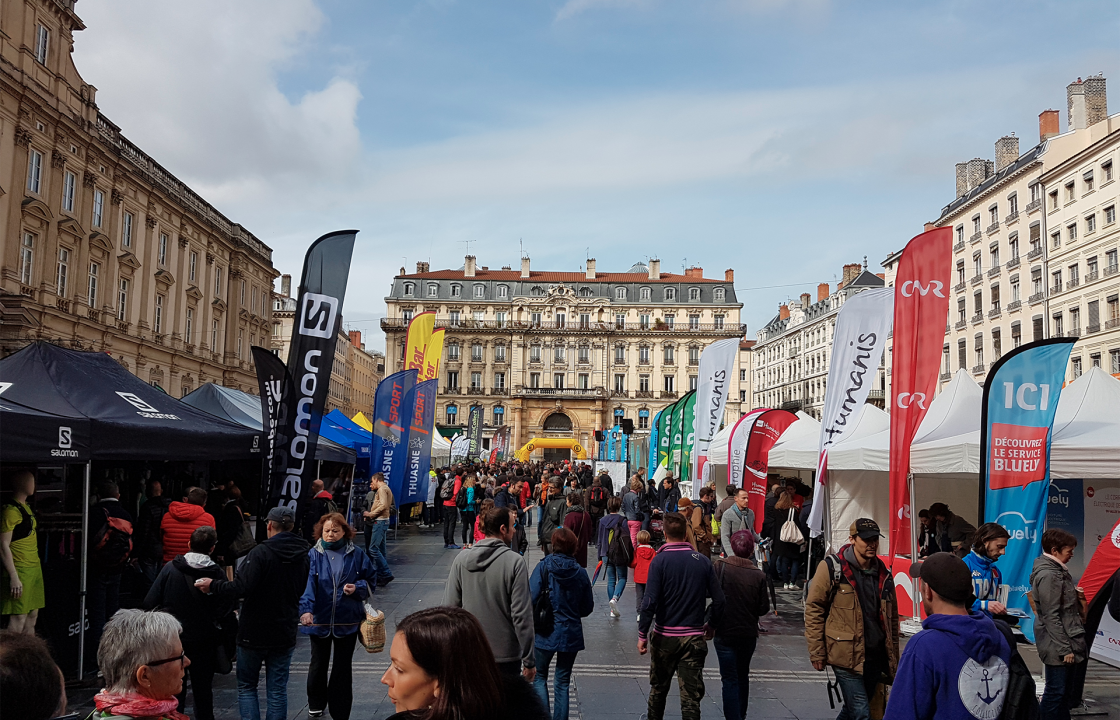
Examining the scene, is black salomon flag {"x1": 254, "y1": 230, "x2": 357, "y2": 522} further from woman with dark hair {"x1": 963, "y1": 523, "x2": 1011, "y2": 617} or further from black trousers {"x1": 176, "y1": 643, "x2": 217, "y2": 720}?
woman with dark hair {"x1": 963, "y1": 523, "x2": 1011, "y2": 617}

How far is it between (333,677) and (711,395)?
1196 cm

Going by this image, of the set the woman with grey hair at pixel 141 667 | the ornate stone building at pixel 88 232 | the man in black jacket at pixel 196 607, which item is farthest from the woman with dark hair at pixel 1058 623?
the ornate stone building at pixel 88 232

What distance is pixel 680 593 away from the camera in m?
5.60

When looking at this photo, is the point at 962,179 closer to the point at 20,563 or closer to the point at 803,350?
the point at 803,350

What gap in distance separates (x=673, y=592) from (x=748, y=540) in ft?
3.26

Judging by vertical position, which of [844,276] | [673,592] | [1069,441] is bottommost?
[673,592]

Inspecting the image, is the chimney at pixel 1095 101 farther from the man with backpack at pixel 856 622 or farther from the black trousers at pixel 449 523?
the man with backpack at pixel 856 622

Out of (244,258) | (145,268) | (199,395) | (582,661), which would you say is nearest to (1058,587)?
(582,661)

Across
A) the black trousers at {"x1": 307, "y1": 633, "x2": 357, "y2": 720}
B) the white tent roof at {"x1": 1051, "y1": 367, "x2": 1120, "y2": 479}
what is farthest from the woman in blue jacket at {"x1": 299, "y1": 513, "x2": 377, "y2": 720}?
the white tent roof at {"x1": 1051, "y1": 367, "x2": 1120, "y2": 479}

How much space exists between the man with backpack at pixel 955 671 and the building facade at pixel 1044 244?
120 feet

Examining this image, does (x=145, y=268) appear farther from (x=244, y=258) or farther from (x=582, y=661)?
(x=582, y=661)

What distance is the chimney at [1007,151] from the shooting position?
156 feet

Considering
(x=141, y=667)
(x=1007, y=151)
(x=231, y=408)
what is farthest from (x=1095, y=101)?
(x=141, y=667)

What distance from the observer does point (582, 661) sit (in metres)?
8.23
